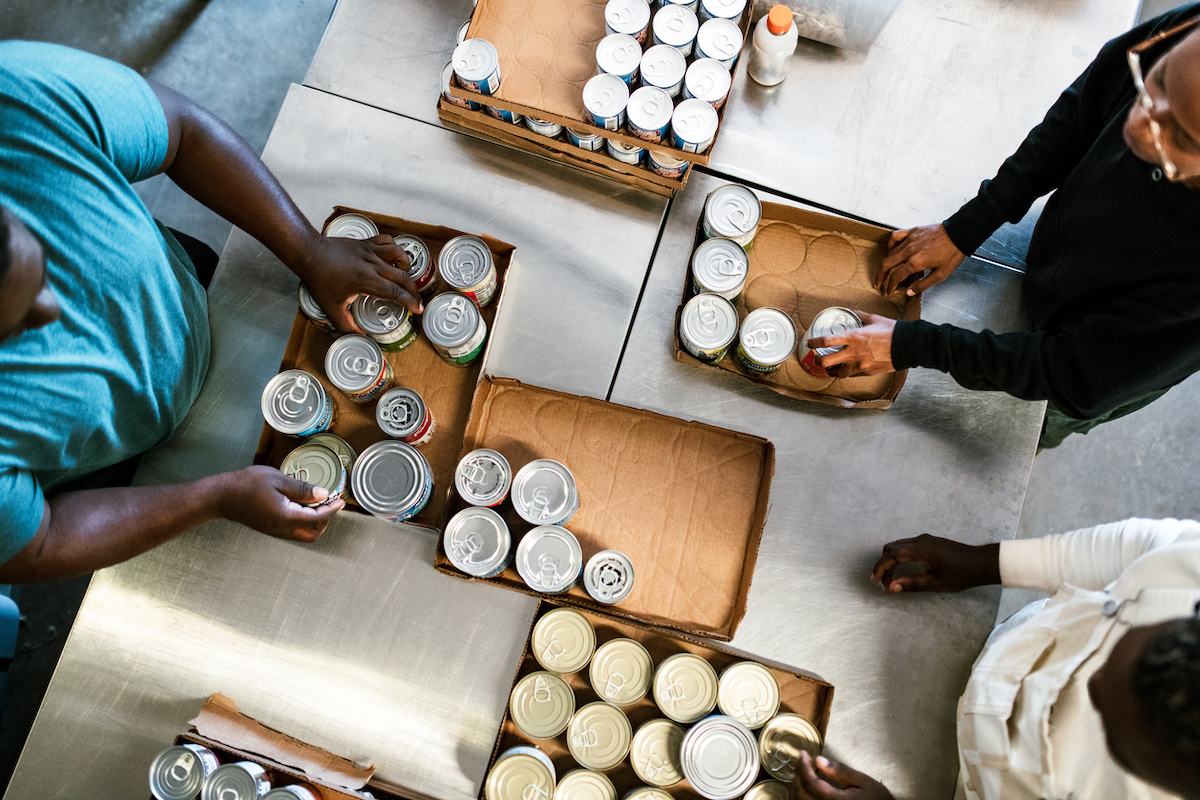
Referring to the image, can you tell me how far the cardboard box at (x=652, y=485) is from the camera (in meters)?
1.30

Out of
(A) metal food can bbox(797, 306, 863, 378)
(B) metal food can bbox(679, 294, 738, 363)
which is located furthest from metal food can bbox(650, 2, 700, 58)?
(A) metal food can bbox(797, 306, 863, 378)

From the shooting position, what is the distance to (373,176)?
1562 millimetres

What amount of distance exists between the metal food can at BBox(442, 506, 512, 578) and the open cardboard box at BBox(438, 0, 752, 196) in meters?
0.79

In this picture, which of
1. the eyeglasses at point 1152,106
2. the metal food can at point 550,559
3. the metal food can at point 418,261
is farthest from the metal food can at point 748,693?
the eyeglasses at point 1152,106

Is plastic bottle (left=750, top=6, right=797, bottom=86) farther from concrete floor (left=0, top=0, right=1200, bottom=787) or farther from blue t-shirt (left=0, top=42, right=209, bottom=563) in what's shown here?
concrete floor (left=0, top=0, right=1200, bottom=787)

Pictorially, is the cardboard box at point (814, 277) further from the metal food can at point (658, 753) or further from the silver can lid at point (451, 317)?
the metal food can at point (658, 753)

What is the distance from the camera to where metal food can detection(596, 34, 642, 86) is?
1.34m

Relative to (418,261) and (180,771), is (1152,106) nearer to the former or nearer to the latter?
(418,261)

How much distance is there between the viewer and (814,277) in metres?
1.51

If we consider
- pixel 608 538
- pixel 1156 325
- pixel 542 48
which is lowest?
pixel 608 538

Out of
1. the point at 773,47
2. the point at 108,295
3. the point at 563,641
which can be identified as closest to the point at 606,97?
the point at 773,47

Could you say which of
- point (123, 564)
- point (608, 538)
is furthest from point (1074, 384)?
point (123, 564)

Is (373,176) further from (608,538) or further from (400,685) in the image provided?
(400,685)

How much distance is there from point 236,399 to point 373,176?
0.58 metres
